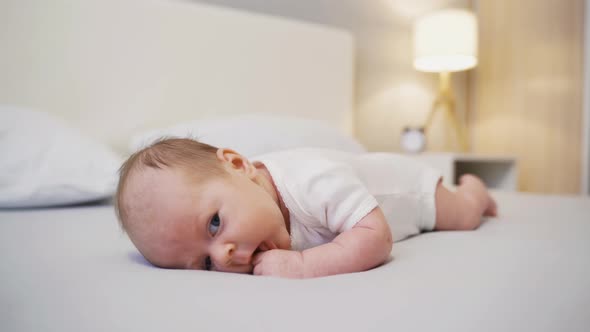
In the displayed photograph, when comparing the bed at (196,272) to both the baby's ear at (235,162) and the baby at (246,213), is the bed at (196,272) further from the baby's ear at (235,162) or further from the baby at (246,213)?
the baby's ear at (235,162)

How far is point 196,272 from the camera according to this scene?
0.53 metres

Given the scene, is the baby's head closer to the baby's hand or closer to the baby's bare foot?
the baby's hand

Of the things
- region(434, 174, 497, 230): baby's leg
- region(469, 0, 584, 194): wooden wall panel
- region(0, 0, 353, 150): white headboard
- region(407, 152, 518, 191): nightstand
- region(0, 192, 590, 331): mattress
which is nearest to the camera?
region(0, 192, 590, 331): mattress

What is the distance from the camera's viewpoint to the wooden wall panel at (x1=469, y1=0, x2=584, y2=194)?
8.44 ft

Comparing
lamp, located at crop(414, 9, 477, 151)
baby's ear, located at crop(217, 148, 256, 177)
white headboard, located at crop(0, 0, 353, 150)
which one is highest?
lamp, located at crop(414, 9, 477, 151)

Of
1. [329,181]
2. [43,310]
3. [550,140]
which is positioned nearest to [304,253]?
[329,181]

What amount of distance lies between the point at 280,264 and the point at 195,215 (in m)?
0.13

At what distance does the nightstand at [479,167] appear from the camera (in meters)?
2.17

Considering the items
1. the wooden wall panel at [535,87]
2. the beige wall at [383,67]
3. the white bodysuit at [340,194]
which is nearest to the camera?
the white bodysuit at [340,194]

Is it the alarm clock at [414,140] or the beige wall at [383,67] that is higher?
the beige wall at [383,67]

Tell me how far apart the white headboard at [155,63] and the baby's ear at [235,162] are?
1.04 metres

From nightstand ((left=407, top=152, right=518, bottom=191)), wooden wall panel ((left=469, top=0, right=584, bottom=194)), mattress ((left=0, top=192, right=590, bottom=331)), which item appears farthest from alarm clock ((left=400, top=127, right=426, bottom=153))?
mattress ((left=0, top=192, right=590, bottom=331))

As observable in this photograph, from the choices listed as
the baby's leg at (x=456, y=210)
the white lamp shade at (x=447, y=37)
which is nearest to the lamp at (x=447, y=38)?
the white lamp shade at (x=447, y=37)

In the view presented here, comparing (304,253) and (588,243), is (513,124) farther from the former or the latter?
(304,253)
